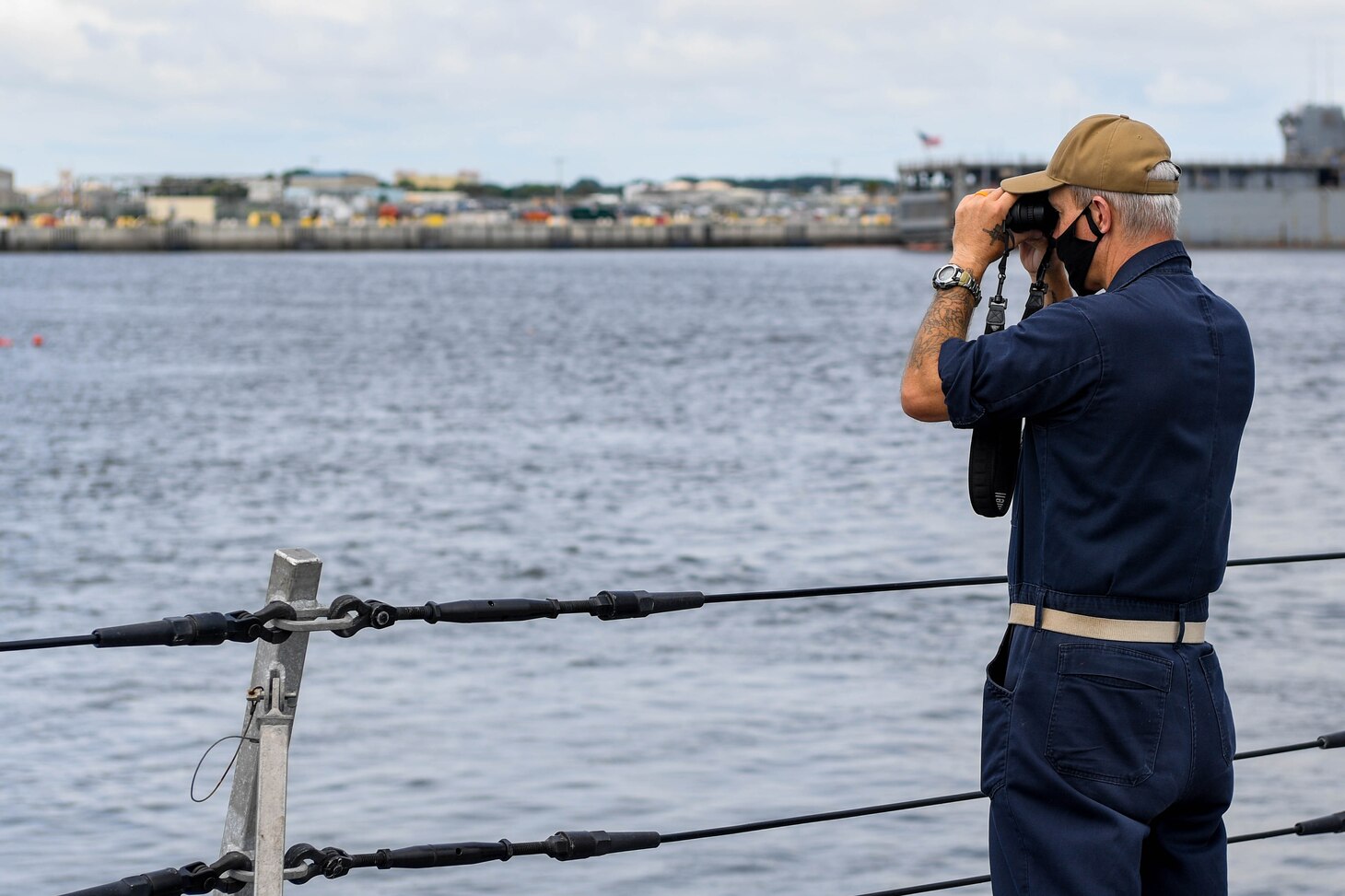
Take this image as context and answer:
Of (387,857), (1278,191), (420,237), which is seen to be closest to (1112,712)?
(387,857)

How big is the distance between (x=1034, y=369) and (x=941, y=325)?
0.81 feet

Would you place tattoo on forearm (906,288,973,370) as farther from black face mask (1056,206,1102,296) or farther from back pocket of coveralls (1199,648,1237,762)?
back pocket of coveralls (1199,648,1237,762)

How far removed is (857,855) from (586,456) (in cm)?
2034

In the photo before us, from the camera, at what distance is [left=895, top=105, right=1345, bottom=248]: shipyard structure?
13088 cm

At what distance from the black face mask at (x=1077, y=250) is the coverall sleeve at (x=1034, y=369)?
0.19m

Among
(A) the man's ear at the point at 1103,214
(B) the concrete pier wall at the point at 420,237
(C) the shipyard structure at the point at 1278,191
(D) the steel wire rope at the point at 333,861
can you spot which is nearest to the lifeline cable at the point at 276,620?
(D) the steel wire rope at the point at 333,861

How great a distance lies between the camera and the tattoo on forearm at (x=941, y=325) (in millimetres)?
3096

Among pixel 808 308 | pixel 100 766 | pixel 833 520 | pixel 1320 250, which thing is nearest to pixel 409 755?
pixel 100 766

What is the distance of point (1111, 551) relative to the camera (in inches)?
116

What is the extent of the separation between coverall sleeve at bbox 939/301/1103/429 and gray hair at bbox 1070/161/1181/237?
234 millimetres

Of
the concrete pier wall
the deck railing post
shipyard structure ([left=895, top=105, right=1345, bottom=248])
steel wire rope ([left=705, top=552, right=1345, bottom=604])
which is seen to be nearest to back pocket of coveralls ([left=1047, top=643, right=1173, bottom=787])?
steel wire rope ([left=705, top=552, right=1345, bottom=604])

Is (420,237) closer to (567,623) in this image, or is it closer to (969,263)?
(567,623)

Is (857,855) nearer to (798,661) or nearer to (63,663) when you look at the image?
(798,661)

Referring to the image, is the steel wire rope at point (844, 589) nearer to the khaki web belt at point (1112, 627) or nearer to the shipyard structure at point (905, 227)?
the khaki web belt at point (1112, 627)
